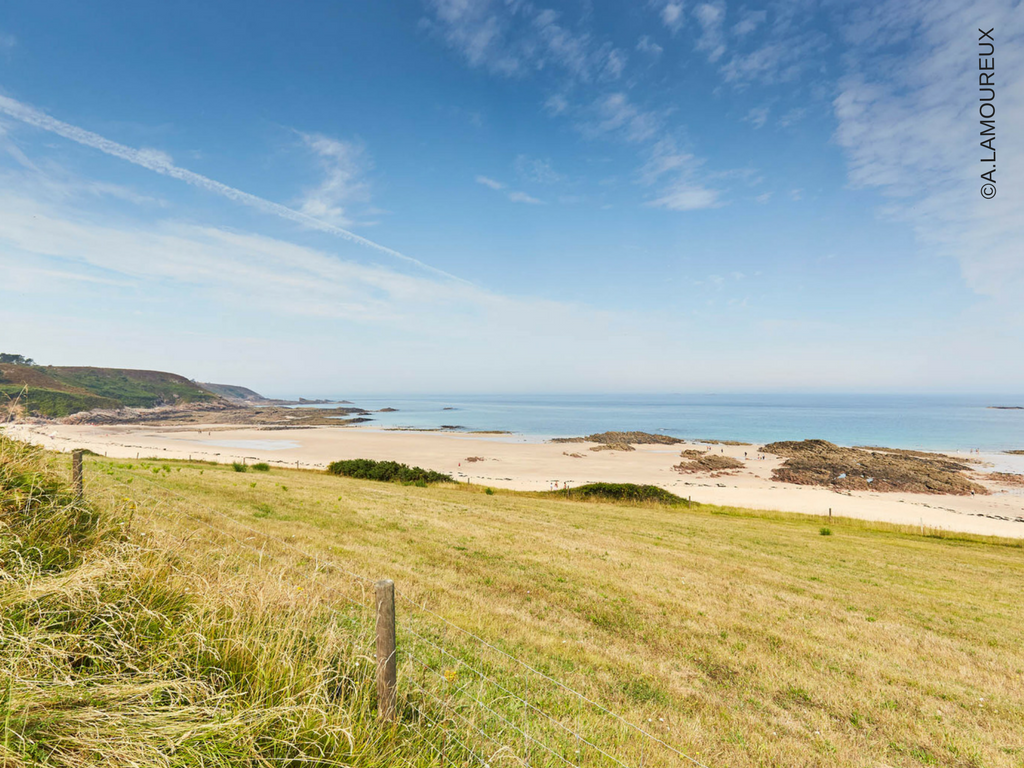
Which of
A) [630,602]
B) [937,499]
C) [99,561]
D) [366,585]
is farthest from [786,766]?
[937,499]

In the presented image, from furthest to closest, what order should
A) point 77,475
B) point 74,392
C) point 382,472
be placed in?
point 74,392
point 382,472
point 77,475

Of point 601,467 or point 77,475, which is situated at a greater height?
point 77,475

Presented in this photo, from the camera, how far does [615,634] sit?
886 cm

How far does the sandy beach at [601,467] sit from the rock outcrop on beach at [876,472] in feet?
7.20

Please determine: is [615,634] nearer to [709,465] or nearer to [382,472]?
[382,472]

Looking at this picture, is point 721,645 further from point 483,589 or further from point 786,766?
point 483,589

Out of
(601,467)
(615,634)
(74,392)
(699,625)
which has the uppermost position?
(74,392)

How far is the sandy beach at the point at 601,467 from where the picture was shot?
4119 cm

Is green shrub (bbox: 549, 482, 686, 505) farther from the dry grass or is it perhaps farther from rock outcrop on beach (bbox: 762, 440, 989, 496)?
rock outcrop on beach (bbox: 762, 440, 989, 496)

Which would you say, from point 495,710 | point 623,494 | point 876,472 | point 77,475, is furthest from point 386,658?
point 876,472

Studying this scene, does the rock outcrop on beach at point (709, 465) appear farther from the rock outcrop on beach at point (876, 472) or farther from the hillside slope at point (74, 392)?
the hillside slope at point (74, 392)

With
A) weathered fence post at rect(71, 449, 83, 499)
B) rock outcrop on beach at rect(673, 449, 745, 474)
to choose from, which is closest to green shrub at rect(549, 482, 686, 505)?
rock outcrop on beach at rect(673, 449, 745, 474)

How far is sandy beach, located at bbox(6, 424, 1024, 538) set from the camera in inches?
1622

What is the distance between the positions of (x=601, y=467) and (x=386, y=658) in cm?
6069
